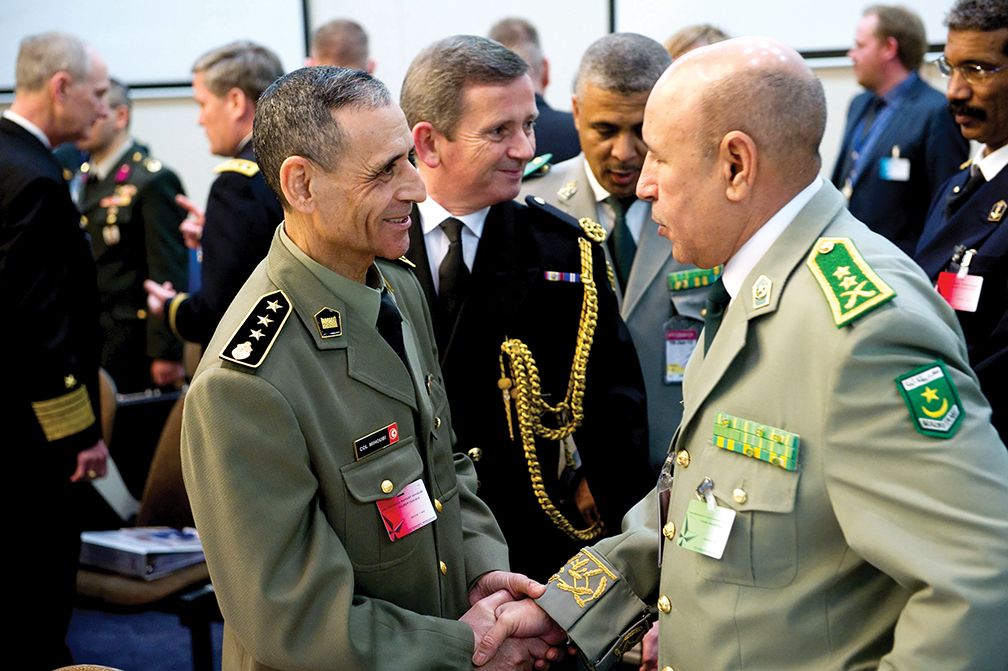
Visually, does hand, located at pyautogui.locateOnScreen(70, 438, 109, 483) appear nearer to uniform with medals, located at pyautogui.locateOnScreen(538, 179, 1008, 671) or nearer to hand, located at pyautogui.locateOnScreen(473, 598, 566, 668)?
hand, located at pyautogui.locateOnScreen(473, 598, 566, 668)

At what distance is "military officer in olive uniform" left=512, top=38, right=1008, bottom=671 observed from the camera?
3.38 feet

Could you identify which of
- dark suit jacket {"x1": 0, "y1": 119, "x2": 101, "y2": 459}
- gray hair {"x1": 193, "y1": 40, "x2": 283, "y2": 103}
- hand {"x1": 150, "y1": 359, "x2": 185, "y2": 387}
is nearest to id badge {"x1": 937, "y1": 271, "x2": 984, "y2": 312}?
gray hair {"x1": 193, "y1": 40, "x2": 283, "y2": 103}

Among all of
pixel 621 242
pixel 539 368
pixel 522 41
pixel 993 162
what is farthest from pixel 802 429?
pixel 522 41

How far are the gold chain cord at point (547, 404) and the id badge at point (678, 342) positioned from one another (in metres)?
0.32

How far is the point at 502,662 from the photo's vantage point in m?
1.58

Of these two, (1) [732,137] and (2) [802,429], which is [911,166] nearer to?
(1) [732,137]

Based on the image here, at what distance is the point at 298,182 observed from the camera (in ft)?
4.53

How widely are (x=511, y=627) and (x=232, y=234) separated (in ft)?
5.29

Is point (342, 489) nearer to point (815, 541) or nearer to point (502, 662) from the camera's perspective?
point (502, 662)

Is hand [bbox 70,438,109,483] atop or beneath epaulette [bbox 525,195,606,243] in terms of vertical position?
beneath

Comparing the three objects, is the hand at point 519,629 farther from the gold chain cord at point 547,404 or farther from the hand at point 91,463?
the hand at point 91,463

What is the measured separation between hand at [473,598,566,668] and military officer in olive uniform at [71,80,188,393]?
328cm

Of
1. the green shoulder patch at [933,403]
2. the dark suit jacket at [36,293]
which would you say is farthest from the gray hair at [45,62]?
the green shoulder patch at [933,403]

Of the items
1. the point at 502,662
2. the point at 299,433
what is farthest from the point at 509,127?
the point at 502,662
